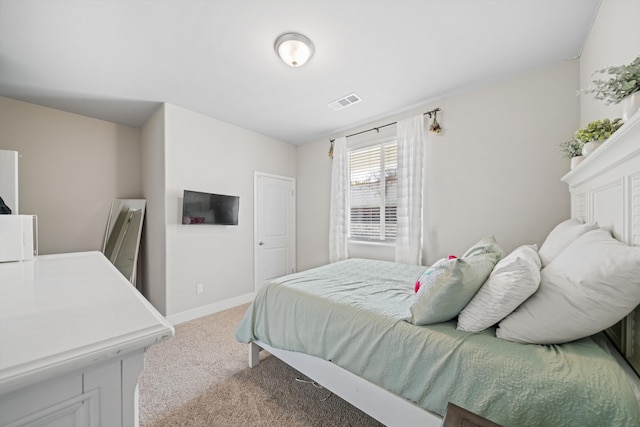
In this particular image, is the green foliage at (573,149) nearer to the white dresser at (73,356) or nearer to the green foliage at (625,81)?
the green foliage at (625,81)

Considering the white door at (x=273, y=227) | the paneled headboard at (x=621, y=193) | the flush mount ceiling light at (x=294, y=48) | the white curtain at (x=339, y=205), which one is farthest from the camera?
the white door at (x=273, y=227)

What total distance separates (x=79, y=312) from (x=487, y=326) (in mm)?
1511

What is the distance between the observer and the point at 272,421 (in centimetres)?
149

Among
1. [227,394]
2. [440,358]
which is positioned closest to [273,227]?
[227,394]

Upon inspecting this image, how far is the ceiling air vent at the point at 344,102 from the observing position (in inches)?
108

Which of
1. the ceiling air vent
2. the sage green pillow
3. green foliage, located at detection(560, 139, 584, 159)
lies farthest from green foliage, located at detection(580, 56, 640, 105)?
the ceiling air vent

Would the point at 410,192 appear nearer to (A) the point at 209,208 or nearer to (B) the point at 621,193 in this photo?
(B) the point at 621,193

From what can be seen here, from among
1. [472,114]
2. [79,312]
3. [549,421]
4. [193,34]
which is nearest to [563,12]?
[472,114]

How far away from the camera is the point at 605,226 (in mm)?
1300

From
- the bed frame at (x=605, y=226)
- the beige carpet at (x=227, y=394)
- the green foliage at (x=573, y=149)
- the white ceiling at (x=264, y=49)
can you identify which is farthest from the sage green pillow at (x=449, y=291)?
the white ceiling at (x=264, y=49)

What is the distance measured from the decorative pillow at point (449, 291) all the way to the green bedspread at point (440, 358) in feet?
0.21

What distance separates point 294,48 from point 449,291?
6.52 feet

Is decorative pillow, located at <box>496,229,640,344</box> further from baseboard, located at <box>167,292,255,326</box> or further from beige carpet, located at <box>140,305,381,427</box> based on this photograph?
baseboard, located at <box>167,292,255,326</box>

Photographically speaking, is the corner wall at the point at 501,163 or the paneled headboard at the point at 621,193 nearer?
the paneled headboard at the point at 621,193
